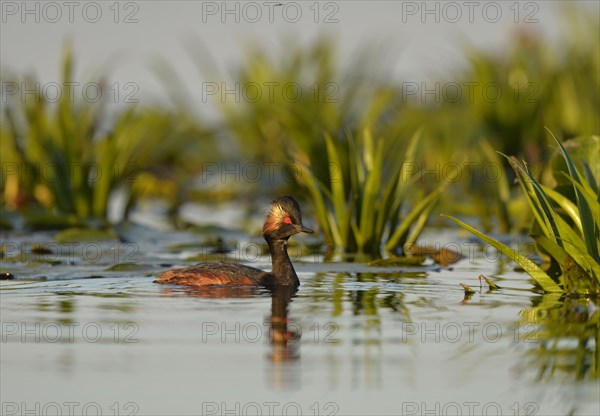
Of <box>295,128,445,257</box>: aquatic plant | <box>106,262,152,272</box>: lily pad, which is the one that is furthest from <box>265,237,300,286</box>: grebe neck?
<box>295,128,445,257</box>: aquatic plant

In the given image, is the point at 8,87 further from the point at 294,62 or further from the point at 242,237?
the point at 294,62

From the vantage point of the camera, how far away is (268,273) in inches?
373

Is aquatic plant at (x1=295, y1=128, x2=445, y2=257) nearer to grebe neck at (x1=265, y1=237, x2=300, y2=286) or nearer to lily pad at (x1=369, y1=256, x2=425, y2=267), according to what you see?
lily pad at (x1=369, y1=256, x2=425, y2=267)

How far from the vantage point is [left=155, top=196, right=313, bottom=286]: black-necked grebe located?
932 cm

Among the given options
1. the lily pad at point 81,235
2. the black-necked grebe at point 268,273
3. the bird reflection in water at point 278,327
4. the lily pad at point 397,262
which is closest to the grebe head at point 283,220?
the black-necked grebe at point 268,273

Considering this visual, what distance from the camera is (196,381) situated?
585 cm

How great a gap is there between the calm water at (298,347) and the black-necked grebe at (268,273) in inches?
7.0

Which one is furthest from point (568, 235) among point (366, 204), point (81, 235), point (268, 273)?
point (81, 235)

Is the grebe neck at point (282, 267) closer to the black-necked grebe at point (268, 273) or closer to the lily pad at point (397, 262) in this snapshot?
A: the black-necked grebe at point (268, 273)

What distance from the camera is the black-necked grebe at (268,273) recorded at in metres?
9.32

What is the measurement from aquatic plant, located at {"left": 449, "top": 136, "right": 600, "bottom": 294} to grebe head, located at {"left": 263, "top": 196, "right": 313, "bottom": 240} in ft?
5.73

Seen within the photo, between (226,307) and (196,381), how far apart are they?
238 cm

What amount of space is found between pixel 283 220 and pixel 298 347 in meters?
3.09

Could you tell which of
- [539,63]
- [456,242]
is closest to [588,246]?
[456,242]
